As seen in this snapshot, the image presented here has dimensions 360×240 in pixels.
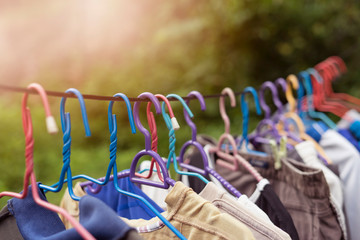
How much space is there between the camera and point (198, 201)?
0.44 meters

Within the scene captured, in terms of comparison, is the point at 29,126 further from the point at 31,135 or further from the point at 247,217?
the point at 247,217

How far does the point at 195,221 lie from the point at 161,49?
2.14 meters

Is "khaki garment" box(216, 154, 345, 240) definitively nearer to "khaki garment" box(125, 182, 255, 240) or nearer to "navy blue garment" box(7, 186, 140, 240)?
"khaki garment" box(125, 182, 255, 240)

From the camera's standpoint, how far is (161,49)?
246cm

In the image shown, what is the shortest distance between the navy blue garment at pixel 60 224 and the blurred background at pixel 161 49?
63.6 inches

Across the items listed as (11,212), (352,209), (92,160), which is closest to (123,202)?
(11,212)

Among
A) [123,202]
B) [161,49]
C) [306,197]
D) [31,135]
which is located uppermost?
[161,49]

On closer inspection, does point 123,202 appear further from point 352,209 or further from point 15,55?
point 15,55

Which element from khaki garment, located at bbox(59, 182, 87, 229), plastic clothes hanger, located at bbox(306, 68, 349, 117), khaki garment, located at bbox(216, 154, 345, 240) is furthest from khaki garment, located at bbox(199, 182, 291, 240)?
plastic clothes hanger, located at bbox(306, 68, 349, 117)

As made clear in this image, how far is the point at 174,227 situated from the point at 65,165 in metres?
0.18

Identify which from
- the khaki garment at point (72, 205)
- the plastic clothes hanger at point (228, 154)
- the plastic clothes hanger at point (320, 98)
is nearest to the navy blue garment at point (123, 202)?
the khaki garment at point (72, 205)

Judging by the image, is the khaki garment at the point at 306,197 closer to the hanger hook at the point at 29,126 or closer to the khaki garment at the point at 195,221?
the khaki garment at the point at 195,221

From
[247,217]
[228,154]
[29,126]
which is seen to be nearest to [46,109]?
[29,126]

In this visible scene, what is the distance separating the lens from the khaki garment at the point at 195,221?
41cm
